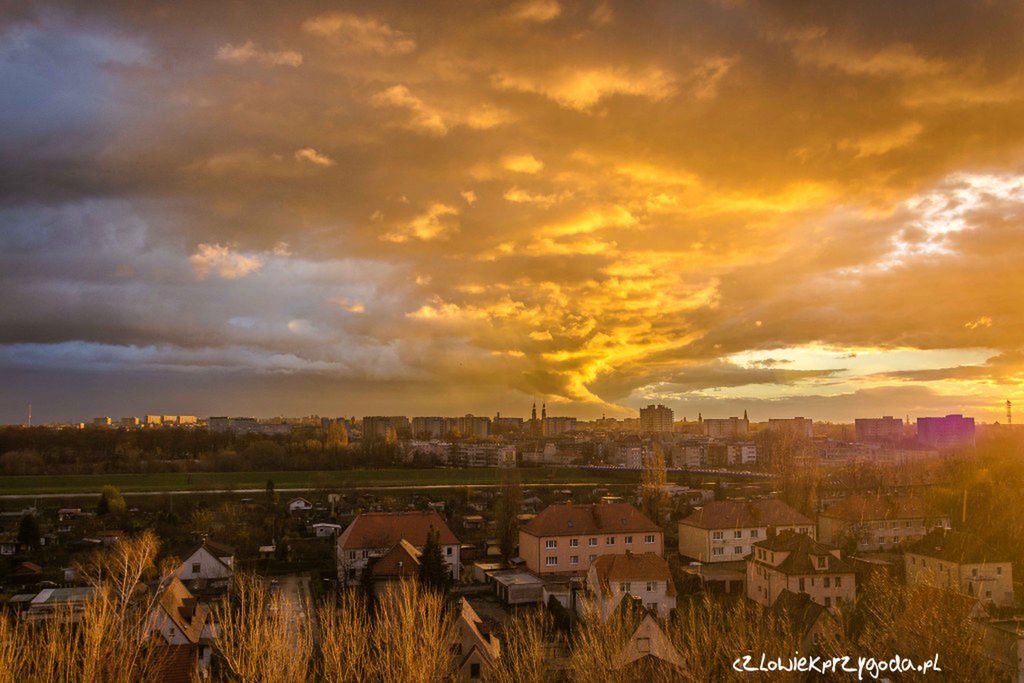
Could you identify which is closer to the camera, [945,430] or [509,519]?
[509,519]

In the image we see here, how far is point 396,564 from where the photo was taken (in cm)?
2225

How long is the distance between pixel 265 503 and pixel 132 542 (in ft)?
42.1

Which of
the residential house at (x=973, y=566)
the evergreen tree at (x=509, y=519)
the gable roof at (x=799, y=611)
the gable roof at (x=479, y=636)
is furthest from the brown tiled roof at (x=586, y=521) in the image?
the gable roof at (x=479, y=636)

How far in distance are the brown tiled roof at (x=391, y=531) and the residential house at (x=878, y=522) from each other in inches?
615

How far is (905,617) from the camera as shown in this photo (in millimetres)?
9820

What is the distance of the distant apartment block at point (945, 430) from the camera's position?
276 ft

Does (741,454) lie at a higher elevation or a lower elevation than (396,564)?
lower

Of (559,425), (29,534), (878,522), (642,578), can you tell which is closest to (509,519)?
(642,578)

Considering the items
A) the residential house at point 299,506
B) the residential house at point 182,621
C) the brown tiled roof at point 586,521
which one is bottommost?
the residential house at point 299,506

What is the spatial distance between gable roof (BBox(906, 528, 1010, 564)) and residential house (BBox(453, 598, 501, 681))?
15145 millimetres

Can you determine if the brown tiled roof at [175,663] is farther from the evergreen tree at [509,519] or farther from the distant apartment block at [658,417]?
the distant apartment block at [658,417]

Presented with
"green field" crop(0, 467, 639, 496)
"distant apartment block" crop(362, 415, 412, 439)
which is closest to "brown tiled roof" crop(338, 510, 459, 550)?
"green field" crop(0, 467, 639, 496)

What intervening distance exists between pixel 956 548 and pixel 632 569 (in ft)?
34.3

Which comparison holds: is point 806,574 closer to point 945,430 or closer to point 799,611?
point 799,611
